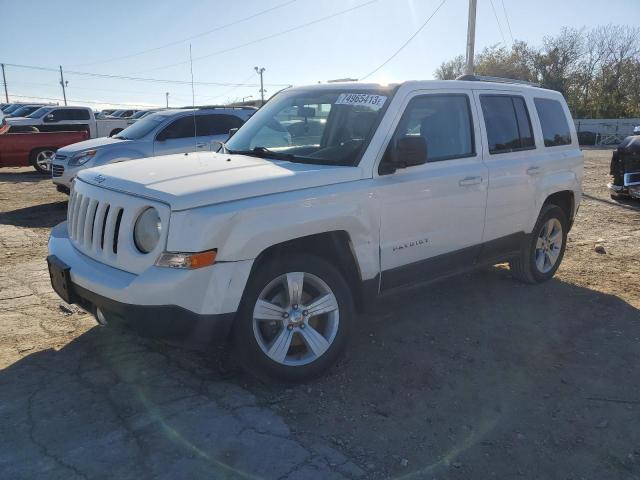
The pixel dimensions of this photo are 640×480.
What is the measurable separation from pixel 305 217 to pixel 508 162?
94.1 inches

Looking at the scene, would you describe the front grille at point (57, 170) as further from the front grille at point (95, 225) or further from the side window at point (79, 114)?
the side window at point (79, 114)

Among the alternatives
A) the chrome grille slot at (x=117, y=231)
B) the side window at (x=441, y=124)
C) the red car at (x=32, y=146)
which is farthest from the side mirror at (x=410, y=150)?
the red car at (x=32, y=146)

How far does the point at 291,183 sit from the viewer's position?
132 inches

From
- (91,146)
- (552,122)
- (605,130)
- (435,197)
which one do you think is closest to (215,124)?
(91,146)

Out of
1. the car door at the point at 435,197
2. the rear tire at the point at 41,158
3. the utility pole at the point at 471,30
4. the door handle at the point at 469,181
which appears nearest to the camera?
the car door at the point at 435,197

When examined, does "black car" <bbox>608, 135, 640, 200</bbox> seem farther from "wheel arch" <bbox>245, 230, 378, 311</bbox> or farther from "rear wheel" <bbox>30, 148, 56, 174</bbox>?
"rear wheel" <bbox>30, 148, 56, 174</bbox>

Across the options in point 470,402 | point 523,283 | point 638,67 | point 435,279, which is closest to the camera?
point 470,402

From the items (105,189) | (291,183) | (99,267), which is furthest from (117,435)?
(291,183)

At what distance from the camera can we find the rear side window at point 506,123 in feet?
15.6

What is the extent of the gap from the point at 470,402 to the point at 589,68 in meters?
58.8

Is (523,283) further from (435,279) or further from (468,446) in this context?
(468,446)

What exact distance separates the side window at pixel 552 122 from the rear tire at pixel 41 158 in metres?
12.9

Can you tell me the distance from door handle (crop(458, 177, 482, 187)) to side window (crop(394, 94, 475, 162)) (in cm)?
21

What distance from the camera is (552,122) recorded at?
557 centimetres
